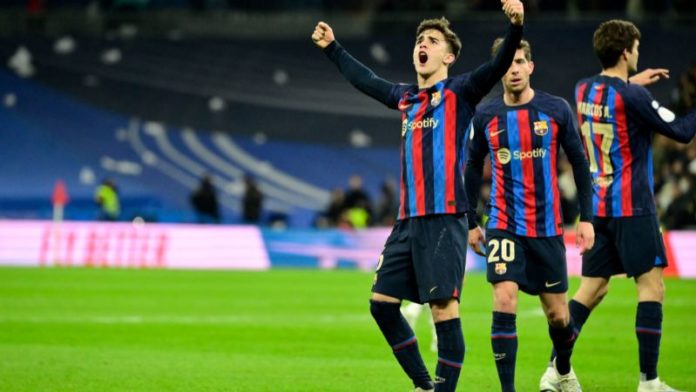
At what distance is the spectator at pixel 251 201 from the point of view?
31.2m

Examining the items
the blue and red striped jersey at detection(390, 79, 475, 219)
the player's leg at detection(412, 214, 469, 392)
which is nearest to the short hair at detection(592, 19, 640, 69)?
the blue and red striped jersey at detection(390, 79, 475, 219)

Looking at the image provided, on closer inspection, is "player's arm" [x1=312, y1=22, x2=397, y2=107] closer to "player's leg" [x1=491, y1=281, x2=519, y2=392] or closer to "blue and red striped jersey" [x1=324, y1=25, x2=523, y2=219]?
"blue and red striped jersey" [x1=324, y1=25, x2=523, y2=219]

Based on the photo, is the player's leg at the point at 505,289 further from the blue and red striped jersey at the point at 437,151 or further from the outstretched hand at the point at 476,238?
the blue and red striped jersey at the point at 437,151

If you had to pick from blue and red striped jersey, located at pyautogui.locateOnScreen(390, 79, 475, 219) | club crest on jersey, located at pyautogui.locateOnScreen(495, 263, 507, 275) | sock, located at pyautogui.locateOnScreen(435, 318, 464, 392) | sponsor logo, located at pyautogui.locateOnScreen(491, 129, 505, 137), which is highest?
sponsor logo, located at pyautogui.locateOnScreen(491, 129, 505, 137)

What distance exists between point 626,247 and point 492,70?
2080 millimetres

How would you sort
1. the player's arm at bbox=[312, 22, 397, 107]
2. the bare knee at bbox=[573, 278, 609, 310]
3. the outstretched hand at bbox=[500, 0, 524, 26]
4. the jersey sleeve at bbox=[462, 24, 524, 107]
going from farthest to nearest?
1. the bare knee at bbox=[573, 278, 609, 310]
2. the player's arm at bbox=[312, 22, 397, 107]
3. the jersey sleeve at bbox=[462, 24, 524, 107]
4. the outstretched hand at bbox=[500, 0, 524, 26]

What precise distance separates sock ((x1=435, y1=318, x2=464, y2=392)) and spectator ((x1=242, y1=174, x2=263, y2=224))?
23587 millimetres

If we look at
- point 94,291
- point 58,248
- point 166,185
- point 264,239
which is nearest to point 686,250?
point 264,239

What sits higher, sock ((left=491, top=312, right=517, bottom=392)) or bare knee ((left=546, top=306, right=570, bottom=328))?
bare knee ((left=546, top=306, right=570, bottom=328))

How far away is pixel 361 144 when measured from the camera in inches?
1350

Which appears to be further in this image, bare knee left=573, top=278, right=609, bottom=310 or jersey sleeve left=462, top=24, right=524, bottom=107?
bare knee left=573, top=278, right=609, bottom=310

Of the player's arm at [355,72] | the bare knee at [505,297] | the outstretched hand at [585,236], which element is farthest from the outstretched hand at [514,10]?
the bare knee at [505,297]

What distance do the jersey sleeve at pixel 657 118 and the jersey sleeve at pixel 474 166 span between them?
107cm

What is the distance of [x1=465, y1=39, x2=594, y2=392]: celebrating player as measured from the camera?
340 inches
